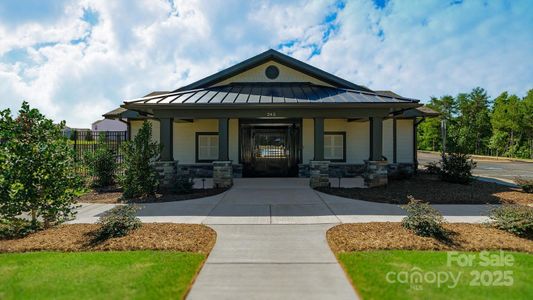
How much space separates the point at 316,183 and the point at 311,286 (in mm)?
7753

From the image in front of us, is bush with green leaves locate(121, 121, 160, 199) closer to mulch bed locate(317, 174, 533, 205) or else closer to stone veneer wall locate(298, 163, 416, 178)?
mulch bed locate(317, 174, 533, 205)

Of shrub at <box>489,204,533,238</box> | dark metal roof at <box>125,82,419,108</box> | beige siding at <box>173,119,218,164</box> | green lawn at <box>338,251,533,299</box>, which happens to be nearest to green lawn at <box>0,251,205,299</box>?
green lawn at <box>338,251,533,299</box>

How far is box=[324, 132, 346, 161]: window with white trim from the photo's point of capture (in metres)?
15.2

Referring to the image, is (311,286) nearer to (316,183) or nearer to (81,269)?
(81,269)

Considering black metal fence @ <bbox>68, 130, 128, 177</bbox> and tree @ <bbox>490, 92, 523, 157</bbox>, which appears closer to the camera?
black metal fence @ <bbox>68, 130, 128, 177</bbox>

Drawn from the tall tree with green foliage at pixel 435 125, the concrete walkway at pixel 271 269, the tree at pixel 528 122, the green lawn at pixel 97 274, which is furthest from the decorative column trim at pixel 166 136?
the tall tree with green foliage at pixel 435 125

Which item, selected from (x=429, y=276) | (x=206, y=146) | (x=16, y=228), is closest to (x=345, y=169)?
(x=206, y=146)

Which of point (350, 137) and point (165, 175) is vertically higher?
point (350, 137)

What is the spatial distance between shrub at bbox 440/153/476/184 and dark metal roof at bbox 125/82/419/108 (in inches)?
143

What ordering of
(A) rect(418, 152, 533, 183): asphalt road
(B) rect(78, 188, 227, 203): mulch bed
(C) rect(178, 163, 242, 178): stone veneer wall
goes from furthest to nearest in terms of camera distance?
(A) rect(418, 152, 533, 183): asphalt road < (C) rect(178, 163, 242, 178): stone veneer wall < (B) rect(78, 188, 227, 203): mulch bed

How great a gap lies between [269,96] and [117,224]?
8.11m

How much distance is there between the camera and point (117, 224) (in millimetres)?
5652

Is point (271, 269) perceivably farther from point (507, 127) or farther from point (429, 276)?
point (507, 127)

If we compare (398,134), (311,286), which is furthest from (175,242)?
(398,134)
